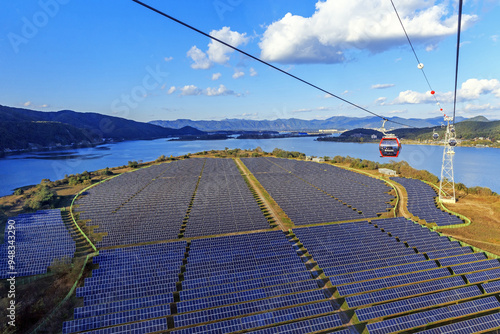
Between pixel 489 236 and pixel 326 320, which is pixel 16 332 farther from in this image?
pixel 489 236

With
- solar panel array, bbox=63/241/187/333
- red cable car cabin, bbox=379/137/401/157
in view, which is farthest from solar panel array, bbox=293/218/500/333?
solar panel array, bbox=63/241/187/333

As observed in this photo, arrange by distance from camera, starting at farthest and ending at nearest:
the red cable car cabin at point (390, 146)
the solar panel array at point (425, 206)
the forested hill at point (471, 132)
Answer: the forested hill at point (471, 132)
the solar panel array at point (425, 206)
the red cable car cabin at point (390, 146)

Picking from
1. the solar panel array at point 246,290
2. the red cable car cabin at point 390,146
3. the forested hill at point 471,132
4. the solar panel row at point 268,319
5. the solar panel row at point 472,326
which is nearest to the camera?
the solar panel row at point 268,319

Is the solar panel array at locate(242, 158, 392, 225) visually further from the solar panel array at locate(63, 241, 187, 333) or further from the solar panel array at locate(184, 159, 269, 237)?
the solar panel array at locate(63, 241, 187, 333)

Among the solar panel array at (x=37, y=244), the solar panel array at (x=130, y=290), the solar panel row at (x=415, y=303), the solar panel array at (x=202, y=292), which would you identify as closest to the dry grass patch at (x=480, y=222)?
the solar panel row at (x=415, y=303)

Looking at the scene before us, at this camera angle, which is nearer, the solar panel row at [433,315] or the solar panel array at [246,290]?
the solar panel row at [433,315]

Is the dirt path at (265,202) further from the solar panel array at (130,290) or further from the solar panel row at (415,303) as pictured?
the solar panel row at (415,303)

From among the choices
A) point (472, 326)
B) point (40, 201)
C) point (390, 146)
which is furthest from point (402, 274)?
point (40, 201)

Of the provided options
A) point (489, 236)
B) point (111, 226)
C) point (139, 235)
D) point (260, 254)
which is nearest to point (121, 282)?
point (139, 235)
